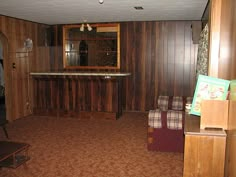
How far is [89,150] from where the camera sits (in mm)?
3881

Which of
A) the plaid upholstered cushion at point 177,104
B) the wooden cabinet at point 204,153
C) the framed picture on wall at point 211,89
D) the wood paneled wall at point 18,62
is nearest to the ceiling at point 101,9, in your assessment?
the wood paneled wall at point 18,62

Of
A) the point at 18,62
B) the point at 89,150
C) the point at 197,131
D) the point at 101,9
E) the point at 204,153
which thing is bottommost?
the point at 89,150

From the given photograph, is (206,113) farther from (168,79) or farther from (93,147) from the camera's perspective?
(168,79)

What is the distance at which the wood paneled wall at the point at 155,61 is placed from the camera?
6176 mm

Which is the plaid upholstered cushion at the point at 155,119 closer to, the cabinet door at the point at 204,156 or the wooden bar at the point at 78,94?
the cabinet door at the point at 204,156

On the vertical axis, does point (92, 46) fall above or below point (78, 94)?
above

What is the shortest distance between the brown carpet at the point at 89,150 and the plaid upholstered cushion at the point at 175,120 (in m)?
0.43

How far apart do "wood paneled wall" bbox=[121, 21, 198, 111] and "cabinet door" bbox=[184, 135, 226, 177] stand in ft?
14.6

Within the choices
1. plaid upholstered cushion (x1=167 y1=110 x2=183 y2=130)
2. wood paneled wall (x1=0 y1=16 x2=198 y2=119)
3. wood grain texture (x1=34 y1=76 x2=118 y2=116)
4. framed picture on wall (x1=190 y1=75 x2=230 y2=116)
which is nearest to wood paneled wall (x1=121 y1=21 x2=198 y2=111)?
wood paneled wall (x1=0 y1=16 x2=198 y2=119)

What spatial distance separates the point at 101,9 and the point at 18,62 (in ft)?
8.04

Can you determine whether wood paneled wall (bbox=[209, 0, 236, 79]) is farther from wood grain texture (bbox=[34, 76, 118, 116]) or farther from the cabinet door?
wood grain texture (bbox=[34, 76, 118, 116])

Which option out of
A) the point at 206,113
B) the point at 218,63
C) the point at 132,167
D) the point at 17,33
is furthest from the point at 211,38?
the point at 17,33

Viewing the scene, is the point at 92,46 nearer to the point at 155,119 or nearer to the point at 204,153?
the point at 155,119

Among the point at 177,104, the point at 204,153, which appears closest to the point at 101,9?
the point at 177,104
